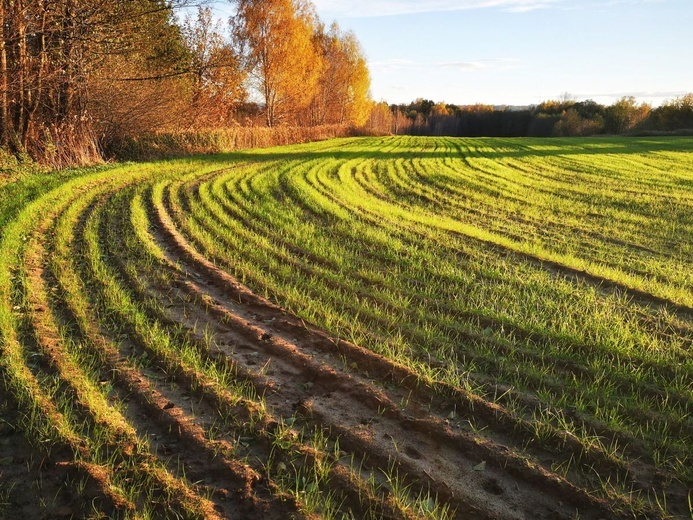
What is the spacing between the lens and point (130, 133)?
57.5ft

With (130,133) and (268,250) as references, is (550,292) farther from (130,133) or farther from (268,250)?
(130,133)

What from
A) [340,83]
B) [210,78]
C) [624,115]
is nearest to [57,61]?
[210,78]

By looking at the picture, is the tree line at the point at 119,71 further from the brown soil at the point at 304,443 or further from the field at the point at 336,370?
the brown soil at the point at 304,443

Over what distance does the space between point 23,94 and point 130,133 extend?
4386mm

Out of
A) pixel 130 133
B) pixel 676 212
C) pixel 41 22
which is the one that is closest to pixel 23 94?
pixel 41 22

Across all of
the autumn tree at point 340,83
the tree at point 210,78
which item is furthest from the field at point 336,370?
the autumn tree at point 340,83

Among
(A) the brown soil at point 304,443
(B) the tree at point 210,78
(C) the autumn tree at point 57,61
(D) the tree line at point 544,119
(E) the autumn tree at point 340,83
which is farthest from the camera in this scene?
(D) the tree line at point 544,119

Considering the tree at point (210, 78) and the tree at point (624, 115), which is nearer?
the tree at point (210, 78)

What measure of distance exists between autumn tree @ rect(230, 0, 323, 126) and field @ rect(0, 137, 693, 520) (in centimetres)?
2371

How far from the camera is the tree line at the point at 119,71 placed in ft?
42.7

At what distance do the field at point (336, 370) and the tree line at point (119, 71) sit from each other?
627 cm

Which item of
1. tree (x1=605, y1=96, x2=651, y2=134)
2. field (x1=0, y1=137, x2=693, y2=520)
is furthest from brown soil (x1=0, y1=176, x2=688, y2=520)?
tree (x1=605, y1=96, x2=651, y2=134)

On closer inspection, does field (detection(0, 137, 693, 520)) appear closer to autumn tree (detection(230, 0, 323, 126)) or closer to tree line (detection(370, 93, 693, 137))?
autumn tree (detection(230, 0, 323, 126))

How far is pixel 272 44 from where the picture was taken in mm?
29641
